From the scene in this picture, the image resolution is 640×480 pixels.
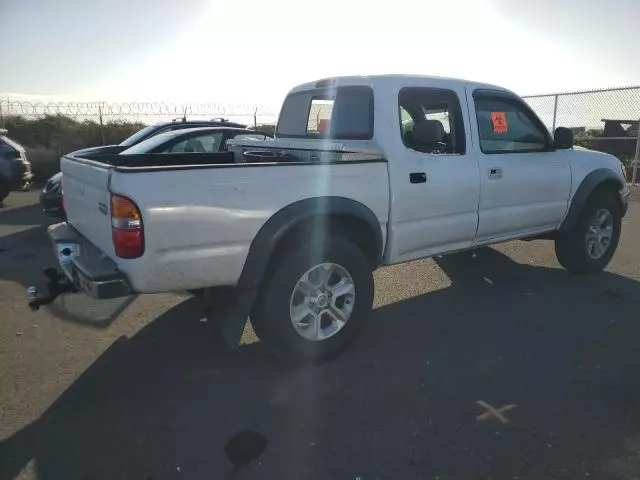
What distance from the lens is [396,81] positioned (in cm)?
403

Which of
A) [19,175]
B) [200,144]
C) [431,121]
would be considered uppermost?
[431,121]

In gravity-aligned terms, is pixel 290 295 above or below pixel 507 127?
below

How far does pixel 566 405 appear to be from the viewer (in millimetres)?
3002

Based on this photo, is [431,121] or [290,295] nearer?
[290,295]

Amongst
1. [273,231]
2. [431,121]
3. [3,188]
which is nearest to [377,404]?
[273,231]

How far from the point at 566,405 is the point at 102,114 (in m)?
16.8

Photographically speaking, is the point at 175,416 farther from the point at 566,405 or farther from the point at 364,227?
the point at 566,405

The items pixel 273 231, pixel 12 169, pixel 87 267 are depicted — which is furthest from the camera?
pixel 12 169

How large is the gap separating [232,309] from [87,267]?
91cm

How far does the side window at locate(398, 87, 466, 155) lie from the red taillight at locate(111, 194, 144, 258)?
214 centimetres

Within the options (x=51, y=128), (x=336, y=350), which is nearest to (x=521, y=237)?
(x=336, y=350)

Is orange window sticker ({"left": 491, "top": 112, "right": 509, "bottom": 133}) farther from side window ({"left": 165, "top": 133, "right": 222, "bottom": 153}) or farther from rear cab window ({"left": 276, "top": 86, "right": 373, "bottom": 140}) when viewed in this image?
side window ({"left": 165, "top": 133, "right": 222, "bottom": 153})

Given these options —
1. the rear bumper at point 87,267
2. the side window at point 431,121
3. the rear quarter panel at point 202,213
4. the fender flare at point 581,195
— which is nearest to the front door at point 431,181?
the side window at point 431,121

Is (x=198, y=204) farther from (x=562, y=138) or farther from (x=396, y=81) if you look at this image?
(x=562, y=138)
